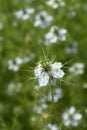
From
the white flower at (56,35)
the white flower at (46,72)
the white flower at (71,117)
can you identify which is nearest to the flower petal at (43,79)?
the white flower at (46,72)

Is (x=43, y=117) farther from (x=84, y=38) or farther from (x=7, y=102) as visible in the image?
(x=84, y=38)

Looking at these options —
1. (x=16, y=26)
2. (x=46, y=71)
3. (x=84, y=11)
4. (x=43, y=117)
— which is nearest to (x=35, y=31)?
(x=16, y=26)

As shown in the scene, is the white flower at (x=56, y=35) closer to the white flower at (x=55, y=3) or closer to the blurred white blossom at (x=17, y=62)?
the white flower at (x=55, y=3)

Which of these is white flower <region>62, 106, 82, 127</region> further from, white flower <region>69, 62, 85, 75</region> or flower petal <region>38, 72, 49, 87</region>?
flower petal <region>38, 72, 49, 87</region>

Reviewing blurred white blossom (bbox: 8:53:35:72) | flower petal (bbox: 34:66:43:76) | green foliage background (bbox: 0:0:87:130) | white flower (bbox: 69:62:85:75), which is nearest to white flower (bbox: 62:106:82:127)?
green foliage background (bbox: 0:0:87:130)

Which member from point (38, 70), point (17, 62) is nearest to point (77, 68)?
point (17, 62)
